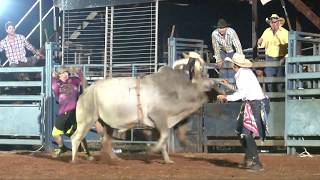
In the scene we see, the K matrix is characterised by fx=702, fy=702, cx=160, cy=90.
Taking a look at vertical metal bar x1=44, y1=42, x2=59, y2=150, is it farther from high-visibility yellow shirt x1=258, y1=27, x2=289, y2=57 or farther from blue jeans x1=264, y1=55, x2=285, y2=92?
blue jeans x1=264, y1=55, x2=285, y2=92

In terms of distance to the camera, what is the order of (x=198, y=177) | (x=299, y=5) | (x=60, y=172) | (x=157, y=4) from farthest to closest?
(x=157, y=4), (x=299, y=5), (x=60, y=172), (x=198, y=177)

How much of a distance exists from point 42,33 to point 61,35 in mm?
873

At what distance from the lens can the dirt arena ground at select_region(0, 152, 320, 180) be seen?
1036cm

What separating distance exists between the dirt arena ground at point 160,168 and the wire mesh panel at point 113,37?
13.0 feet

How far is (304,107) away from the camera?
1355cm

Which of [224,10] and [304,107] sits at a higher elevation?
[224,10]

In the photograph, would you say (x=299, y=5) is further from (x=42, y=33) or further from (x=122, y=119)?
(x=42, y=33)

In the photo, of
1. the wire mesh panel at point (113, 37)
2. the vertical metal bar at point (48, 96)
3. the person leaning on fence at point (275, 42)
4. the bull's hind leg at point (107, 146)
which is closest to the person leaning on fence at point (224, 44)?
the person leaning on fence at point (275, 42)

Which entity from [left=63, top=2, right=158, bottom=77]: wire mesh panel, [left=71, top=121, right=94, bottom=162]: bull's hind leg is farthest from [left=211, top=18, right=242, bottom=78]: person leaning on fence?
[left=71, top=121, right=94, bottom=162]: bull's hind leg

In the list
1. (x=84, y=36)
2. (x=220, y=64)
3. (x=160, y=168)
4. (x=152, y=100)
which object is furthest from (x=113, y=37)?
(x=160, y=168)

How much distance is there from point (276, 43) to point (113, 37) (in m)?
5.16

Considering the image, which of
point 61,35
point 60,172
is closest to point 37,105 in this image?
point 61,35

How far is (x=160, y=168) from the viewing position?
38.0 ft

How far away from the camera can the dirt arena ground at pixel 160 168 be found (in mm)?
10359
